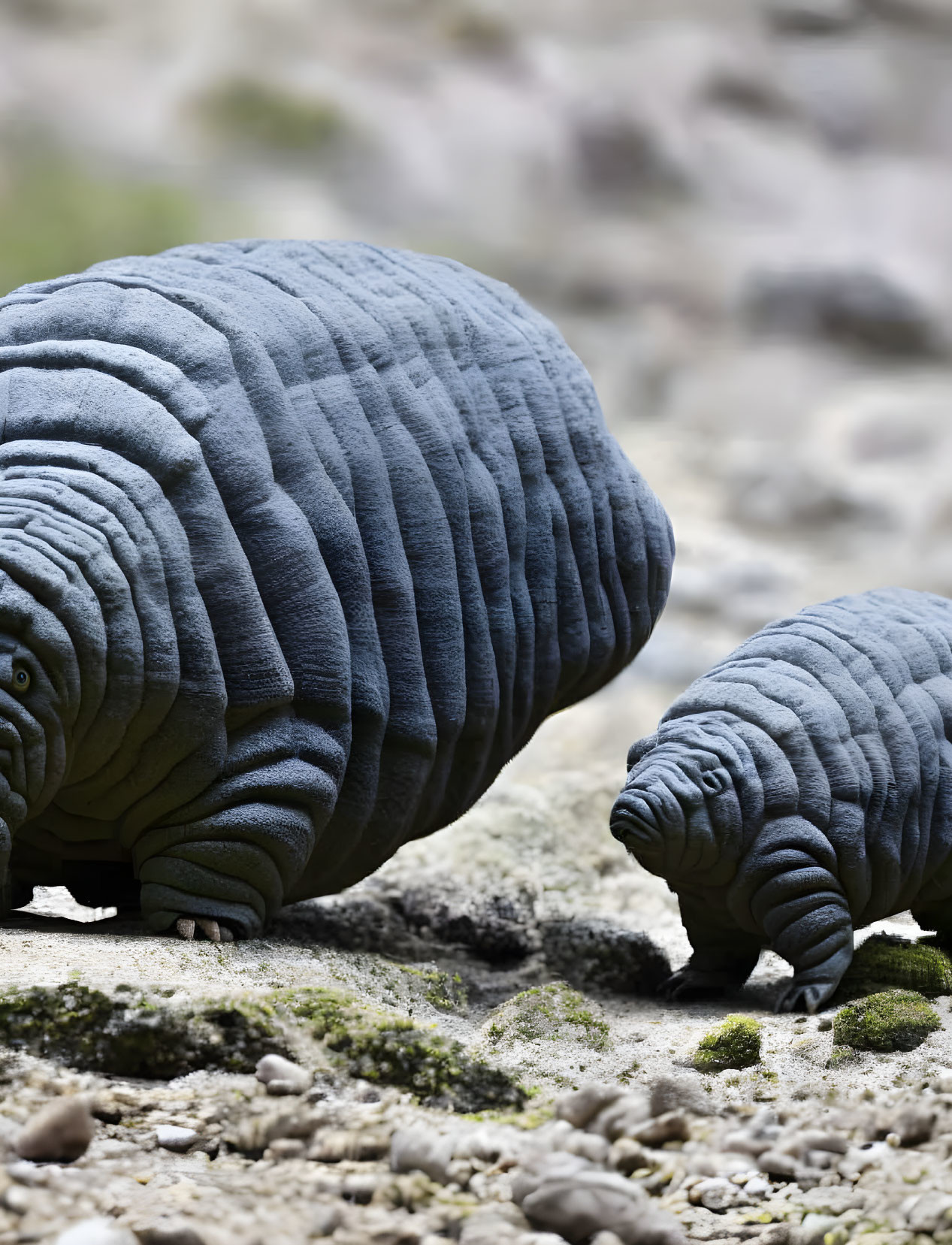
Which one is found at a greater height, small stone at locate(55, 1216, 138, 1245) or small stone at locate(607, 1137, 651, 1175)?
small stone at locate(607, 1137, 651, 1175)

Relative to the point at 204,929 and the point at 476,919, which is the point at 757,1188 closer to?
the point at 204,929

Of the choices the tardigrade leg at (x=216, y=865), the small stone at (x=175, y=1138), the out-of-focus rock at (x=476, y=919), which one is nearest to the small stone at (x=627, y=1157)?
the small stone at (x=175, y=1138)

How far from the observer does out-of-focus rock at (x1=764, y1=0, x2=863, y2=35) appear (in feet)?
53.1

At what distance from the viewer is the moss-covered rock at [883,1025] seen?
433cm

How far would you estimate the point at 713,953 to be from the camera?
552 centimetres

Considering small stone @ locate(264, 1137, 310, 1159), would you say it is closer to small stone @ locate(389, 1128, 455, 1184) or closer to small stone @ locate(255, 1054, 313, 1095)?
small stone @ locate(389, 1128, 455, 1184)

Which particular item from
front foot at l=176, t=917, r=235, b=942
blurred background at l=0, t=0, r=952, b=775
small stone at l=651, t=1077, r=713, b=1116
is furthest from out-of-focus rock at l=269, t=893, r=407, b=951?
blurred background at l=0, t=0, r=952, b=775

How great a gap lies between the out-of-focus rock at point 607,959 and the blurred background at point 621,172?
28.9ft

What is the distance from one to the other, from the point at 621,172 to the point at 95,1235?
15060 mm

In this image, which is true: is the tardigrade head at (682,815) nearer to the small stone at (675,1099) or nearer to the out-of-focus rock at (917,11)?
the small stone at (675,1099)

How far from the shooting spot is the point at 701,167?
627 inches

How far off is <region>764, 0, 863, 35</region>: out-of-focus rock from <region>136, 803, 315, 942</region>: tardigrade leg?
14106mm

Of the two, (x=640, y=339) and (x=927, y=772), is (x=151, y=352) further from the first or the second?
(x=640, y=339)

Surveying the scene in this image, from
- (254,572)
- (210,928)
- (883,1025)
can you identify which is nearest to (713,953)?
(883,1025)
